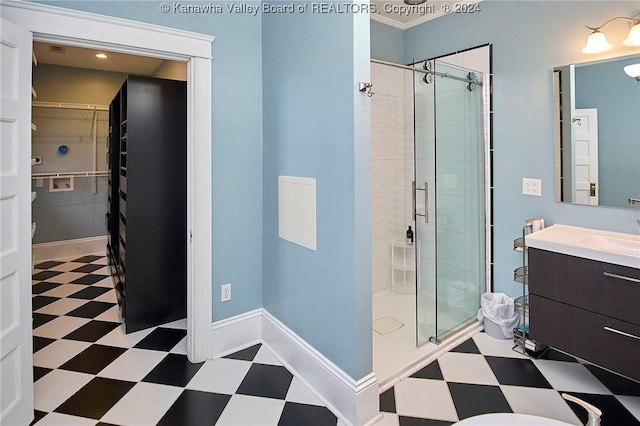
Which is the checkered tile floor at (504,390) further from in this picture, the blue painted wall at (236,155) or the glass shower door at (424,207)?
the blue painted wall at (236,155)

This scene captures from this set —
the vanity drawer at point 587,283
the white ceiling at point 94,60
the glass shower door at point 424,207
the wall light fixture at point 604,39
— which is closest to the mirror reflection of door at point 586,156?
the wall light fixture at point 604,39

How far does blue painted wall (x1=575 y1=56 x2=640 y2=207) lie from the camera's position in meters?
2.10

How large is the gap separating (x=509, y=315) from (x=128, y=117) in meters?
3.08

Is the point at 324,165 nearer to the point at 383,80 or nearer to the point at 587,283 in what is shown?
the point at 587,283

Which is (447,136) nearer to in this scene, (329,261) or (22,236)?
(329,261)

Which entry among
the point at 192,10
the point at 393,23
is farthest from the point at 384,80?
the point at 192,10

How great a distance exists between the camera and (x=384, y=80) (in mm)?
3260

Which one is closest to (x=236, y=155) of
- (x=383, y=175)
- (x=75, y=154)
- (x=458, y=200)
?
(x=383, y=175)

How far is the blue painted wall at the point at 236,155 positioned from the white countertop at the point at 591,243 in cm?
177

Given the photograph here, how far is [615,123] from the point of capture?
7.09ft

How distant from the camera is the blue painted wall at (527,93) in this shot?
7.32 ft

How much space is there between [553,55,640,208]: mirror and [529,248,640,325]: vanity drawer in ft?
1.83

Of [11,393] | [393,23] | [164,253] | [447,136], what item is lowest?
[11,393]

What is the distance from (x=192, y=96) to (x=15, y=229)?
1142mm
